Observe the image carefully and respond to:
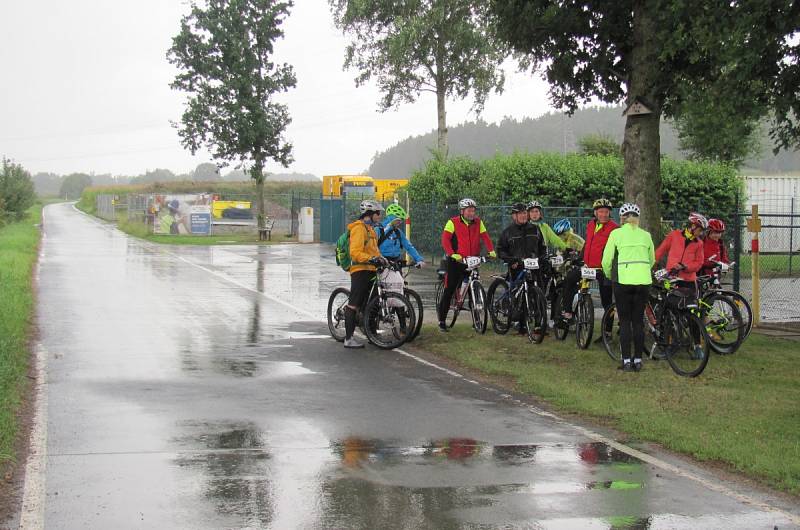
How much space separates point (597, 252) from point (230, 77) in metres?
38.5

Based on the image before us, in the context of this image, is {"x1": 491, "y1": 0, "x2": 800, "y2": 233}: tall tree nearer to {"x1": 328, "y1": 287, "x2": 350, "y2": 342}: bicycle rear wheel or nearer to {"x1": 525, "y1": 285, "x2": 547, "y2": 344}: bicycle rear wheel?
{"x1": 525, "y1": 285, "x2": 547, "y2": 344}: bicycle rear wheel

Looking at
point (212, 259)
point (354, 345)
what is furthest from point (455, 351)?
point (212, 259)

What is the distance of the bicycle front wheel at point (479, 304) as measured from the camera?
14.6 meters

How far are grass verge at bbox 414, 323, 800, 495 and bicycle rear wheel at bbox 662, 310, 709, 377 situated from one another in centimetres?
15

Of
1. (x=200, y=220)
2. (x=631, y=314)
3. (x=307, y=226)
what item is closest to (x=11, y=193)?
(x=200, y=220)

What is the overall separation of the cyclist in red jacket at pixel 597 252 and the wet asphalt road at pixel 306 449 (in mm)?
2346

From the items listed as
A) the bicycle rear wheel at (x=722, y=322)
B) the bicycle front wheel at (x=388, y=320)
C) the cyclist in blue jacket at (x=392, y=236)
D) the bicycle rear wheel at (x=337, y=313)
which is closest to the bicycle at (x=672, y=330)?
the bicycle rear wheel at (x=722, y=322)

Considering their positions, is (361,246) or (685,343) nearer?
(685,343)

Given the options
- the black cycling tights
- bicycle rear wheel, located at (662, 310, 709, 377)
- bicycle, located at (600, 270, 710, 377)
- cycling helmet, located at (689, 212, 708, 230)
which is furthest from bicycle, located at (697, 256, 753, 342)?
the black cycling tights

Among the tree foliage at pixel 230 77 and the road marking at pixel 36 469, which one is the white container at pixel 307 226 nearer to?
the tree foliage at pixel 230 77

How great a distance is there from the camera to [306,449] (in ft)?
25.6

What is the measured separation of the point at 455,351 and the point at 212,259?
19.6 metres

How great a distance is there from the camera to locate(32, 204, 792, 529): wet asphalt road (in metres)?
6.17

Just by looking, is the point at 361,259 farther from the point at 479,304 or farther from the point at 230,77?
the point at 230,77
